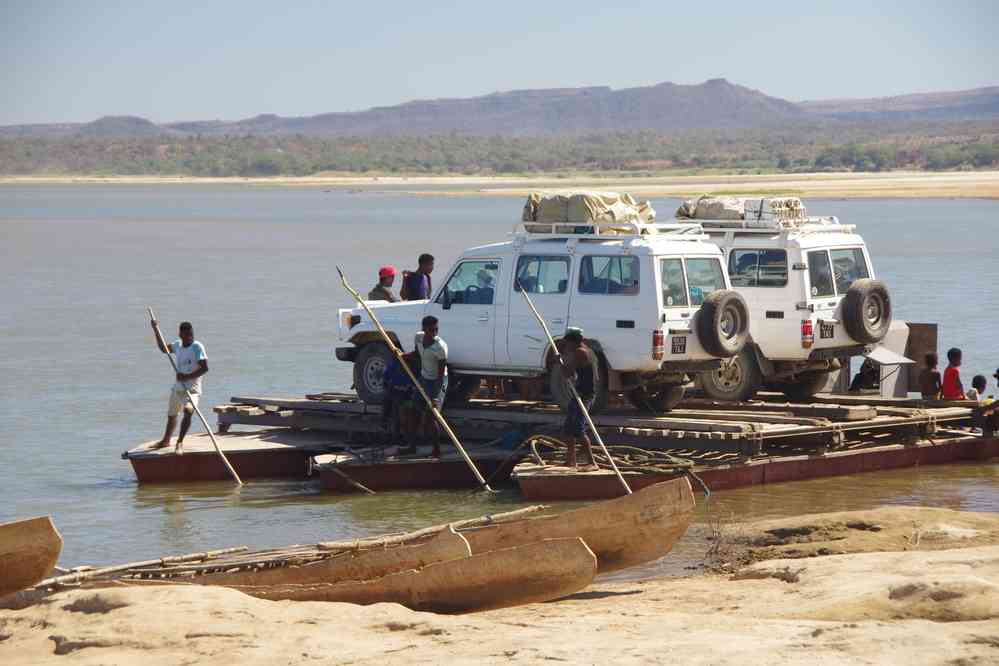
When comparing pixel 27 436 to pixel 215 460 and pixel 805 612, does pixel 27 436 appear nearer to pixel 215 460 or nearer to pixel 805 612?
pixel 215 460

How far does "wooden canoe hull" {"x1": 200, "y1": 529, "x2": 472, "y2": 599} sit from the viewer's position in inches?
428

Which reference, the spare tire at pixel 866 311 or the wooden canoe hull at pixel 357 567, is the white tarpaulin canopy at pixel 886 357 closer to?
the spare tire at pixel 866 311

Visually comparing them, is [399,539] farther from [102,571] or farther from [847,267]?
[847,267]

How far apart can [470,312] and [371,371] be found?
1414 mm

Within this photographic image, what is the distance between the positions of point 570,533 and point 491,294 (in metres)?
5.70

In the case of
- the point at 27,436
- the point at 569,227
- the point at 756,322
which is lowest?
the point at 27,436

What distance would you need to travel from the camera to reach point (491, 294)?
54.3 feet

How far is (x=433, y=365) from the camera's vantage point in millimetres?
16125

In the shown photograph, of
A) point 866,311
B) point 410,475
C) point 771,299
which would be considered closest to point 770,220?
point 771,299

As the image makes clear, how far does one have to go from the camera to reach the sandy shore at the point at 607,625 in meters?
8.91

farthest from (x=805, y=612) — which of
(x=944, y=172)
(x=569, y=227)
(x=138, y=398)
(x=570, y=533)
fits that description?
(x=944, y=172)

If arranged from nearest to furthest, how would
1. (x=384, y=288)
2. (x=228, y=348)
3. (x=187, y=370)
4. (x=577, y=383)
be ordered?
(x=577, y=383)
(x=187, y=370)
(x=384, y=288)
(x=228, y=348)

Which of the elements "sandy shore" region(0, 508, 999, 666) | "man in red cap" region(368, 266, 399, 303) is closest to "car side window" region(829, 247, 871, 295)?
"man in red cap" region(368, 266, 399, 303)

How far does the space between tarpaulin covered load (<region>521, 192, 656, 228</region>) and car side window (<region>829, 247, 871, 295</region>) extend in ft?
6.92
